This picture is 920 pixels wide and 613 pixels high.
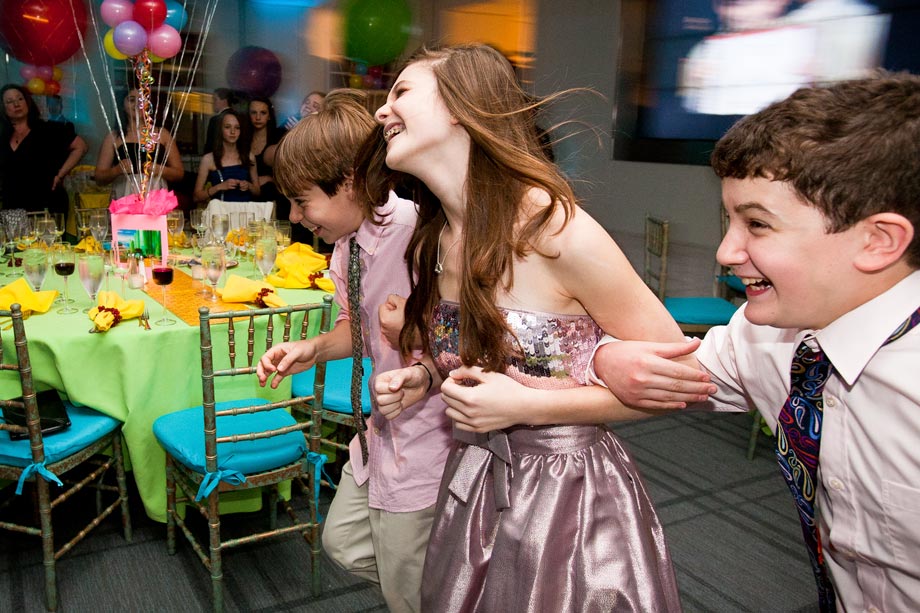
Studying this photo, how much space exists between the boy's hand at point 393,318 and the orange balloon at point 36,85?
4.98 meters

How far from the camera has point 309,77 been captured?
20.6 feet

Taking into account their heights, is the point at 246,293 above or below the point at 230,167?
below

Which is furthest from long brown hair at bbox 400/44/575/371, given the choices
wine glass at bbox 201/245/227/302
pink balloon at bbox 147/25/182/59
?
pink balloon at bbox 147/25/182/59

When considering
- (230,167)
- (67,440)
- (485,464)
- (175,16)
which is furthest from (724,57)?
(485,464)

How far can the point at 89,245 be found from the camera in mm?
3312

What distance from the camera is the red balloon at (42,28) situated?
4688 millimetres

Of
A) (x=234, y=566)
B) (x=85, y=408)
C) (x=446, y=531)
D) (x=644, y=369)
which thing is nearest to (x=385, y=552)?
(x=446, y=531)

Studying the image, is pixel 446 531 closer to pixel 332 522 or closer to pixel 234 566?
pixel 332 522

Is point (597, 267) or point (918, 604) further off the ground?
point (597, 267)

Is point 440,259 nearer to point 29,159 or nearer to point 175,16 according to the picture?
point 175,16

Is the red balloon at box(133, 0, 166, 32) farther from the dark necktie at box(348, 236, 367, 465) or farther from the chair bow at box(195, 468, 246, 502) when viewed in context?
the dark necktie at box(348, 236, 367, 465)

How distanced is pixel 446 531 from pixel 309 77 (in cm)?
566

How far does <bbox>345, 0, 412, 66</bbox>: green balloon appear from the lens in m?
6.12

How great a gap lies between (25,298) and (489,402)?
1936 mm
